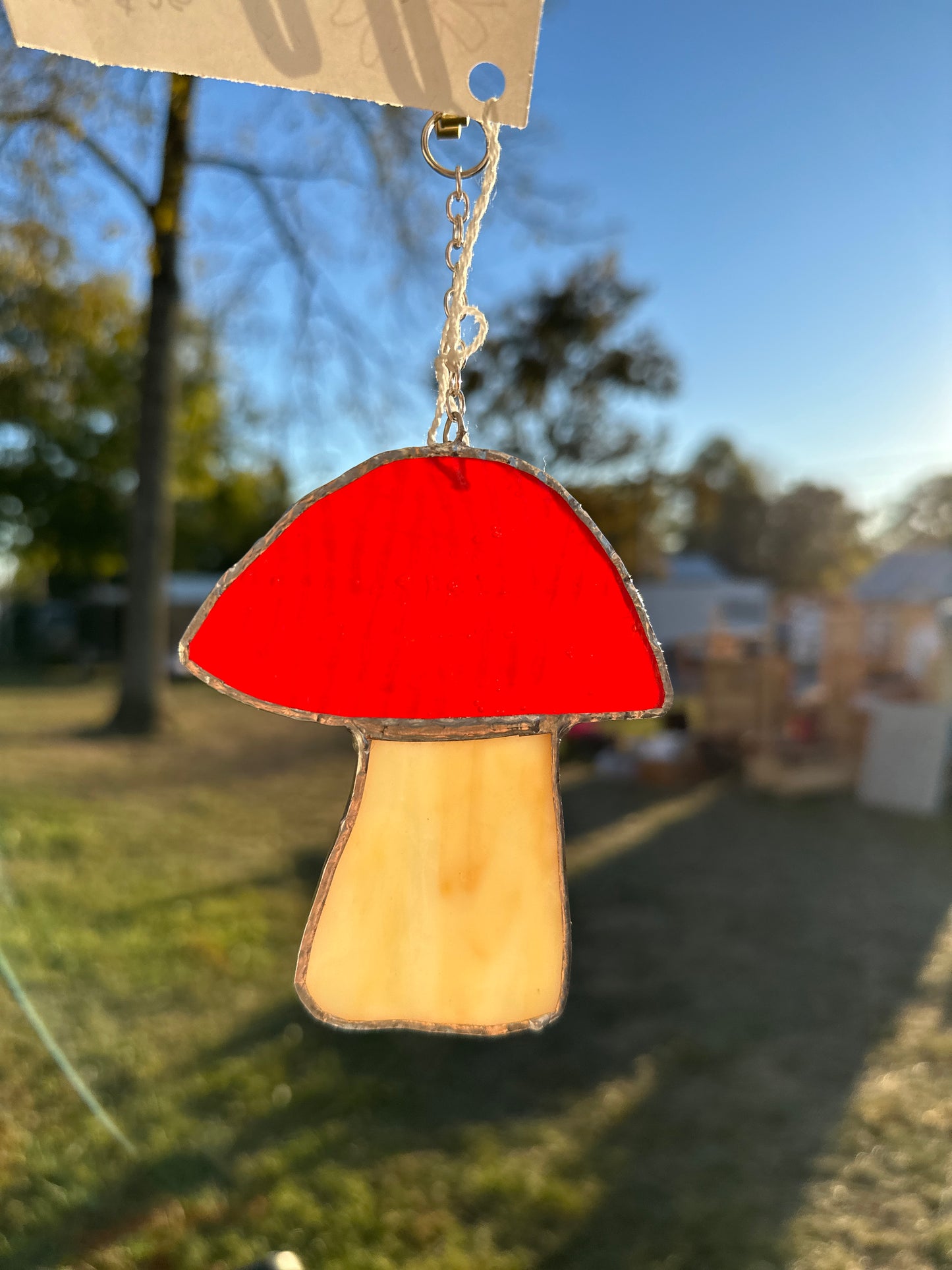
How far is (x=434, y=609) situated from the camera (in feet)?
2.72

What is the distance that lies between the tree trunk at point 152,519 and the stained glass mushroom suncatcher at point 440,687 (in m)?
3.56

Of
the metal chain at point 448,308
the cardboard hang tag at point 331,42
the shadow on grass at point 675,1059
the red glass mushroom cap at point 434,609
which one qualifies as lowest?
the shadow on grass at point 675,1059

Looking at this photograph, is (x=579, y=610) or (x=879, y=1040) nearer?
(x=579, y=610)

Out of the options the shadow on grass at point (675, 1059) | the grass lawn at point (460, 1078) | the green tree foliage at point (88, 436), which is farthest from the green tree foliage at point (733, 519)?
the grass lawn at point (460, 1078)

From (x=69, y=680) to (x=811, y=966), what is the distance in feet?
47.7

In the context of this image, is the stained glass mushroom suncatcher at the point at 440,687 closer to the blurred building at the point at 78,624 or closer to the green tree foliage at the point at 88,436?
the green tree foliage at the point at 88,436

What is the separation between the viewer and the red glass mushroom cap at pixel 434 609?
Result: 81 cm

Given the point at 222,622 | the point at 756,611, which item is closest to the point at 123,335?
the point at 222,622

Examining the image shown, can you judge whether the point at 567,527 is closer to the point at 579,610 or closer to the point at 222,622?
the point at 579,610

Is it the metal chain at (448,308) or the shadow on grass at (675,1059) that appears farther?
the shadow on grass at (675,1059)

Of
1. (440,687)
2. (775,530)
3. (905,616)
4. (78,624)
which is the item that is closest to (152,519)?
(440,687)

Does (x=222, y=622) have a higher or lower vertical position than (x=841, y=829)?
higher

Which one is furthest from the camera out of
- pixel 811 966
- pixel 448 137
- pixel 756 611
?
pixel 756 611

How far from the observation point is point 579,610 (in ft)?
2.82
